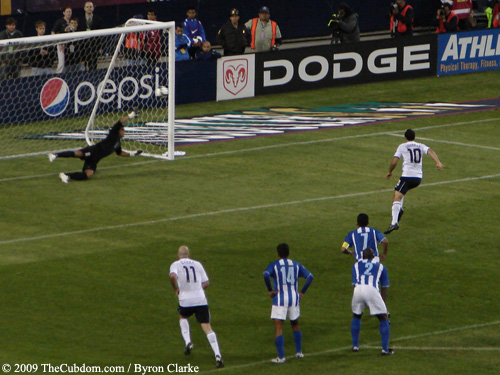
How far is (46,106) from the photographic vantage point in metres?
31.1

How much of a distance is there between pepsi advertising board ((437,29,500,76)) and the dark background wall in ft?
18.8

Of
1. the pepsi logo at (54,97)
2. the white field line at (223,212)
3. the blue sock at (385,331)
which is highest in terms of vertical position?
the pepsi logo at (54,97)

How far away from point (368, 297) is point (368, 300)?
0.05 m

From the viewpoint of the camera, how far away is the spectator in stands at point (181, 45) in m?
34.7

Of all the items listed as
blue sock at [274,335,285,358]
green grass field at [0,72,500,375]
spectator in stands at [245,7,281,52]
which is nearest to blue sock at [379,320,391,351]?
green grass field at [0,72,500,375]

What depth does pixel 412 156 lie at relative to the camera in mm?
22453

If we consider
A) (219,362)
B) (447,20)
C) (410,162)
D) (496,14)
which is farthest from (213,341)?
(496,14)

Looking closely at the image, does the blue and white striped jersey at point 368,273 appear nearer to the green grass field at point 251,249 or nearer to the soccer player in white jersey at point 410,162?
the green grass field at point 251,249

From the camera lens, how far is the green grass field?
16141 mm

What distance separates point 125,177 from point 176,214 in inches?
144

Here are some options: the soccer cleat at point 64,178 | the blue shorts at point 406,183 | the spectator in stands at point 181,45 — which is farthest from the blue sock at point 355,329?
the spectator in stands at point 181,45

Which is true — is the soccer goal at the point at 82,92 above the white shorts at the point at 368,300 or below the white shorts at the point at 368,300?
above

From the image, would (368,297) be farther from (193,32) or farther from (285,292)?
(193,32)

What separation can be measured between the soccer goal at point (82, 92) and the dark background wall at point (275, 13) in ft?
19.6
